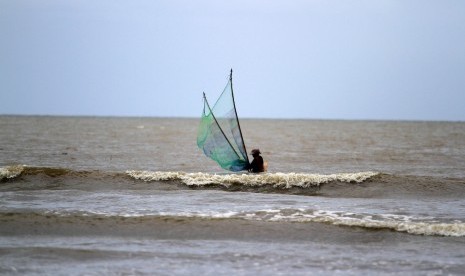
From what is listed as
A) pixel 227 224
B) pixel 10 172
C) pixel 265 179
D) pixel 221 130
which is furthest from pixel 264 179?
pixel 10 172

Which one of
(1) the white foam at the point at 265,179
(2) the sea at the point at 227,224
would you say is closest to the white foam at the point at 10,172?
(2) the sea at the point at 227,224

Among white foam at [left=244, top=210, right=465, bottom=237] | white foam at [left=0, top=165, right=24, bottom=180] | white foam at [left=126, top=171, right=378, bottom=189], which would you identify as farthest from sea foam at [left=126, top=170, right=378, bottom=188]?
white foam at [left=0, top=165, right=24, bottom=180]

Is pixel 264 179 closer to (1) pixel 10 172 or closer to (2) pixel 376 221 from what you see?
(2) pixel 376 221

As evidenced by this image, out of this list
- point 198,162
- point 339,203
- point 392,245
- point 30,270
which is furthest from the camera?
point 198,162

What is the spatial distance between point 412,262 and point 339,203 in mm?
5746

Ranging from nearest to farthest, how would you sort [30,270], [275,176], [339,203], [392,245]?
[30,270] < [392,245] < [339,203] < [275,176]

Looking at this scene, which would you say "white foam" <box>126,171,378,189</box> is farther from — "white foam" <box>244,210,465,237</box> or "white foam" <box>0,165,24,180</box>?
"white foam" <box>0,165,24,180</box>

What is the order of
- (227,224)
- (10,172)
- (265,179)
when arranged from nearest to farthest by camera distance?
(227,224) < (265,179) < (10,172)

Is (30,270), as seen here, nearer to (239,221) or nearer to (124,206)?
(239,221)

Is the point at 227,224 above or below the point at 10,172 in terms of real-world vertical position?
below

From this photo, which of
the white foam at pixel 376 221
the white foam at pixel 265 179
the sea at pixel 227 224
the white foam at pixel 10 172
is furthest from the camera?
the white foam at pixel 10 172

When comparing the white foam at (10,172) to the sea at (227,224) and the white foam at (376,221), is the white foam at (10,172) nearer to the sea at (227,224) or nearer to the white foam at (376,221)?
the sea at (227,224)

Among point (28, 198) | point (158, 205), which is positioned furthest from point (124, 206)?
point (28, 198)

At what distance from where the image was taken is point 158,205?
14969 millimetres
